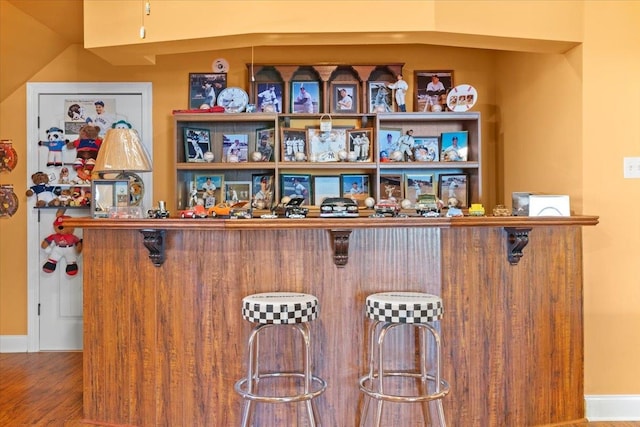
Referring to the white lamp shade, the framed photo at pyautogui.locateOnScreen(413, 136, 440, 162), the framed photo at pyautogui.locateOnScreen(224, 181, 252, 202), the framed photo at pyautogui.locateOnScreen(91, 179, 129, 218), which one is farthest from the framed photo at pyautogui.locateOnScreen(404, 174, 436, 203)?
the framed photo at pyautogui.locateOnScreen(91, 179, 129, 218)

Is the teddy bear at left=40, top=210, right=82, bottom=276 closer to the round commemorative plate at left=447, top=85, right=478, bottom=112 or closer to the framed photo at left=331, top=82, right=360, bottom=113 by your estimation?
the framed photo at left=331, top=82, right=360, bottom=113

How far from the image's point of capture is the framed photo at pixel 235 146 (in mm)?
3943

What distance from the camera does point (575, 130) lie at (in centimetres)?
293

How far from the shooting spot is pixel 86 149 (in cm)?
413

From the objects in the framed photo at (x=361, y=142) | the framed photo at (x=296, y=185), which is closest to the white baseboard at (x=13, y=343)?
the framed photo at (x=296, y=185)

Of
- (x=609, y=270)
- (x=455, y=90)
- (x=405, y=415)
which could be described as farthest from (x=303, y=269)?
(x=455, y=90)

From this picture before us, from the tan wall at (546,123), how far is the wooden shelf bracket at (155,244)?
5.17 ft

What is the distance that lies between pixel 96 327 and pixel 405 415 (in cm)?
163

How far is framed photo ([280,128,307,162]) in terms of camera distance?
3857mm

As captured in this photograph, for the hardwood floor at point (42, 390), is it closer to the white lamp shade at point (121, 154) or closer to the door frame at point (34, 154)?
the door frame at point (34, 154)

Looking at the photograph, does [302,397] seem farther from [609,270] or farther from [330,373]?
[609,270]

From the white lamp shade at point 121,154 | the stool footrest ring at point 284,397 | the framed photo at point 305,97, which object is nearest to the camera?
the stool footrest ring at point 284,397

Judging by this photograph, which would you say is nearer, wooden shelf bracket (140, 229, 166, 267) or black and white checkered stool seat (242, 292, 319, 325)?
black and white checkered stool seat (242, 292, 319, 325)

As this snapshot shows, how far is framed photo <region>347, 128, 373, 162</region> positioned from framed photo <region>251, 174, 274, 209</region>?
656mm
